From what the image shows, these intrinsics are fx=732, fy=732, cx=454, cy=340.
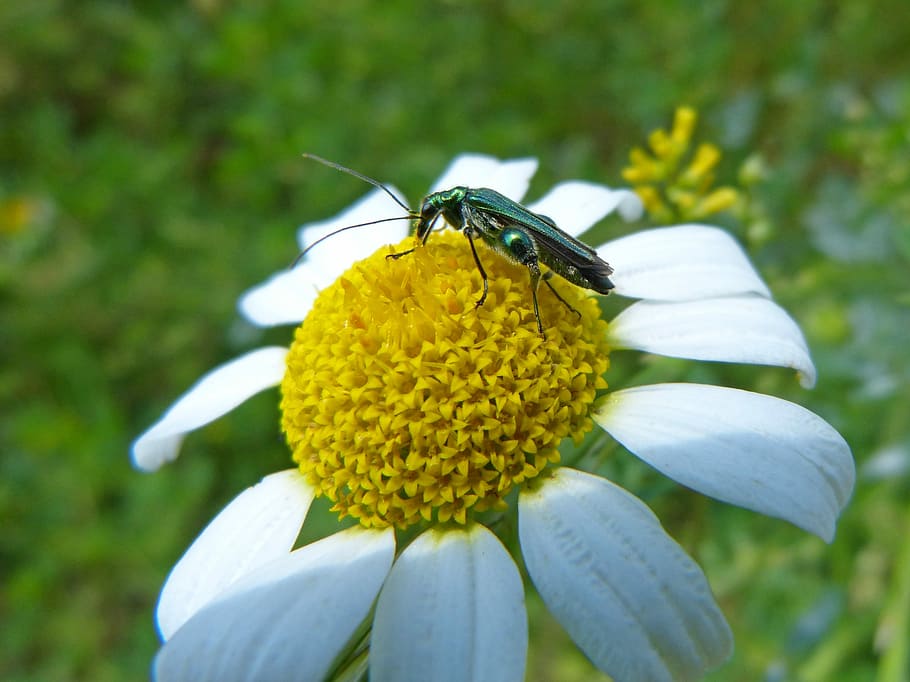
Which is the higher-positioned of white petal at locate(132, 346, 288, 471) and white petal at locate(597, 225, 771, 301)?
white petal at locate(132, 346, 288, 471)

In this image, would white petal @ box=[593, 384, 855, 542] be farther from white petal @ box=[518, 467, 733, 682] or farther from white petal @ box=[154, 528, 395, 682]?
white petal @ box=[154, 528, 395, 682]

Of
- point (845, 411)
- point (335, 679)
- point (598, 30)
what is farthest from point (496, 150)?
point (335, 679)

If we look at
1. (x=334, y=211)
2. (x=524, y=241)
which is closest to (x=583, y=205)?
(x=524, y=241)

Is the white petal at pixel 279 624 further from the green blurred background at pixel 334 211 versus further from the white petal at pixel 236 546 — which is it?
the green blurred background at pixel 334 211

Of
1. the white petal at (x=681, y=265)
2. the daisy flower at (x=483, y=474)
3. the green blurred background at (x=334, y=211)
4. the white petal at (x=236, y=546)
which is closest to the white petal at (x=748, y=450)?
the daisy flower at (x=483, y=474)

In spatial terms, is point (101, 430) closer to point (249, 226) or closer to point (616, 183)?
point (249, 226)

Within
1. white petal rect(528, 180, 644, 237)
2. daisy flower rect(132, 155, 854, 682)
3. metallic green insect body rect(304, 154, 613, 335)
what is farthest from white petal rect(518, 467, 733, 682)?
white petal rect(528, 180, 644, 237)
